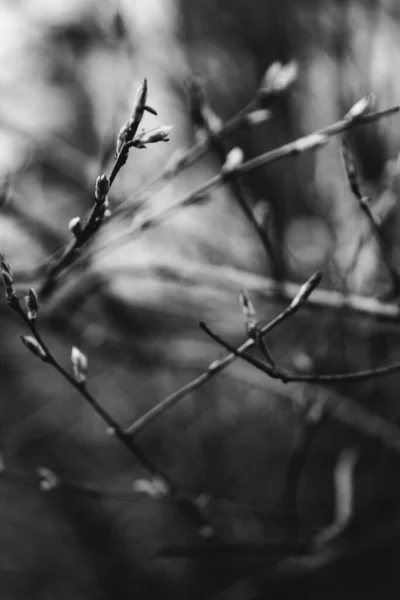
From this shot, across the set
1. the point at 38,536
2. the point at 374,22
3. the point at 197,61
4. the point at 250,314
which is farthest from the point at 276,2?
the point at 38,536

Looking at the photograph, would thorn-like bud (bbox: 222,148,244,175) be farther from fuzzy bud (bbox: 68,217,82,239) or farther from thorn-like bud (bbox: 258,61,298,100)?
fuzzy bud (bbox: 68,217,82,239)

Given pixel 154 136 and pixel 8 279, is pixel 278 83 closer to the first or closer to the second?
pixel 154 136

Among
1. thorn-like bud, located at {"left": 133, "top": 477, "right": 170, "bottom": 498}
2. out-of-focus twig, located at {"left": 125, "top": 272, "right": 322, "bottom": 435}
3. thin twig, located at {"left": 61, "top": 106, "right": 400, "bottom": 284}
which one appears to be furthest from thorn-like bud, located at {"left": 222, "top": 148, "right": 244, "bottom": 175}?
thorn-like bud, located at {"left": 133, "top": 477, "right": 170, "bottom": 498}

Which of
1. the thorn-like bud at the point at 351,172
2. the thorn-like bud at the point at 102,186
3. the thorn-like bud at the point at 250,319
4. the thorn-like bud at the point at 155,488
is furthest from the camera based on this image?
Result: the thorn-like bud at the point at 155,488

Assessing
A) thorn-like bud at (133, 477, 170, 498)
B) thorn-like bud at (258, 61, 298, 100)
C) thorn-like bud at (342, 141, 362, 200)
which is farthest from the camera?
thorn-like bud at (258, 61, 298, 100)

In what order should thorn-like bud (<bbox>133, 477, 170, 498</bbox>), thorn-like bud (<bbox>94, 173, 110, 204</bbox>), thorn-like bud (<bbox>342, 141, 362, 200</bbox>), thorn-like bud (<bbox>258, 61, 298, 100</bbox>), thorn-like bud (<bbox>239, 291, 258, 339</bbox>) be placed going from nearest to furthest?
thorn-like bud (<bbox>94, 173, 110, 204</bbox>), thorn-like bud (<bbox>239, 291, 258, 339</bbox>), thorn-like bud (<bbox>342, 141, 362, 200</bbox>), thorn-like bud (<bbox>133, 477, 170, 498</bbox>), thorn-like bud (<bbox>258, 61, 298, 100</bbox>)

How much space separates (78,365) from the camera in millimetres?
969

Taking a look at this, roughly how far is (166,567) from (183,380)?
84.5 inches

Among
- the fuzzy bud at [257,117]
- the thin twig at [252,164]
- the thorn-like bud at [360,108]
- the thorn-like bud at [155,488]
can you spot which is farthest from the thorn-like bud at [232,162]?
the thorn-like bud at [155,488]

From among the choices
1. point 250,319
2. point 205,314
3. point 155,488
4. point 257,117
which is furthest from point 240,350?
point 205,314

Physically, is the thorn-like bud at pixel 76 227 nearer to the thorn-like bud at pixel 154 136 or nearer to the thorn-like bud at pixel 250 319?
the thorn-like bud at pixel 154 136

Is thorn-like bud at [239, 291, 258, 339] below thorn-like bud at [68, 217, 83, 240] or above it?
below

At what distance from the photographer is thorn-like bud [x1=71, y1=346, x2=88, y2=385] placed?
3.10ft

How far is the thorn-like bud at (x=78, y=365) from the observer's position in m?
0.94
